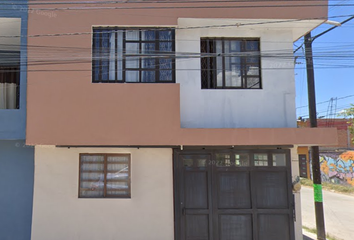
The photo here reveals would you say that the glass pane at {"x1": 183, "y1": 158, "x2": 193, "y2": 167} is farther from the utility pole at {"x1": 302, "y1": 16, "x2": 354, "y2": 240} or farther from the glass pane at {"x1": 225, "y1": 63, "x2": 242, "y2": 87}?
the utility pole at {"x1": 302, "y1": 16, "x2": 354, "y2": 240}

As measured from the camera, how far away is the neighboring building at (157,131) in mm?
6469

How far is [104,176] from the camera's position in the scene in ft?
22.9

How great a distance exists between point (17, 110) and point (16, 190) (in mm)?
1833

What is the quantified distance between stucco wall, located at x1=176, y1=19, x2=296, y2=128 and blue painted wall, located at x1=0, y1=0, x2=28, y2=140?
11.2 ft

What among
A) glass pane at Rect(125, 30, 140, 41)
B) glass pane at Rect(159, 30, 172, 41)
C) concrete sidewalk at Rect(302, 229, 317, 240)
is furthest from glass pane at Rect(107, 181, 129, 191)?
concrete sidewalk at Rect(302, 229, 317, 240)

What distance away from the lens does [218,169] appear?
6.90 metres

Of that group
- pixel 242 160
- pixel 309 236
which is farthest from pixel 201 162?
pixel 309 236

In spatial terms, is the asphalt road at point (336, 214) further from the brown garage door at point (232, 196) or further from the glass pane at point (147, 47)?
the glass pane at point (147, 47)

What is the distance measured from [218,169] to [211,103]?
1532mm

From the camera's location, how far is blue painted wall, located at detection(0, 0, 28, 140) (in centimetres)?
Result: 656

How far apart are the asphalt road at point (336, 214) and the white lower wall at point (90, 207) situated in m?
5.85

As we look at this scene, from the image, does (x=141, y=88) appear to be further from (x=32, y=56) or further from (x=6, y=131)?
(x=6, y=131)

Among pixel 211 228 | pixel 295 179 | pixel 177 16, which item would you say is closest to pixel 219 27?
pixel 177 16

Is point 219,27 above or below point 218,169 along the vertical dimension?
above
